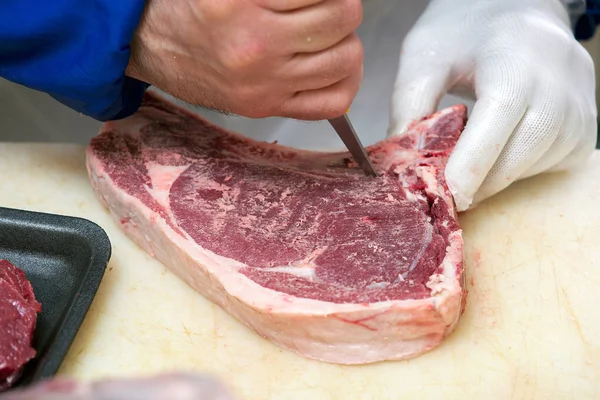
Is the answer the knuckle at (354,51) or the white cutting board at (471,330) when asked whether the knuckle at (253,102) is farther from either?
the white cutting board at (471,330)

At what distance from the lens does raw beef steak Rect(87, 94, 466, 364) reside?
1.74 m

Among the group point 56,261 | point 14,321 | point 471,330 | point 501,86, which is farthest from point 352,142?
point 14,321

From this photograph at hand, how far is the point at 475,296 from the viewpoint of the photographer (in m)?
1.96

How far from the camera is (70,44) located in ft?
6.17

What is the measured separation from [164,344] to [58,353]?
31 centimetres

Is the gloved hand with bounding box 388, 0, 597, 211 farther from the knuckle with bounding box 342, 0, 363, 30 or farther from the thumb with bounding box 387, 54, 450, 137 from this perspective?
the knuckle with bounding box 342, 0, 363, 30

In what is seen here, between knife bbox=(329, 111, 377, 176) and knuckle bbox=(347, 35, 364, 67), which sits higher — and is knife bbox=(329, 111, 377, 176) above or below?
below

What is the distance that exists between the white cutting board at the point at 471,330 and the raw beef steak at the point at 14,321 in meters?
0.16

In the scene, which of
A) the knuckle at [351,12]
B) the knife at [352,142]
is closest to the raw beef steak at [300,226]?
the knife at [352,142]

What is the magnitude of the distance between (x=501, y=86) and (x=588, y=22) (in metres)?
1.06

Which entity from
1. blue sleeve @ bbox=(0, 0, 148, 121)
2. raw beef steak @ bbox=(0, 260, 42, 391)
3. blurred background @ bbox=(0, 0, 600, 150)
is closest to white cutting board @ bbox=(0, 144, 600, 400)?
raw beef steak @ bbox=(0, 260, 42, 391)

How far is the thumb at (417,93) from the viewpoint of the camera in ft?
7.85

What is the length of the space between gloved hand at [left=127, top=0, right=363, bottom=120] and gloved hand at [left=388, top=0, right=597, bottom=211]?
1.66 ft

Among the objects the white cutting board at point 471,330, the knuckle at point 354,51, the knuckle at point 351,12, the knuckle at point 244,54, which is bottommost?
the white cutting board at point 471,330
